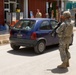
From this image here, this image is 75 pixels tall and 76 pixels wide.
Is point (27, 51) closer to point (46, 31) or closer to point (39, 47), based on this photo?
point (39, 47)

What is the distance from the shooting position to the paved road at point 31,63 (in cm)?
775

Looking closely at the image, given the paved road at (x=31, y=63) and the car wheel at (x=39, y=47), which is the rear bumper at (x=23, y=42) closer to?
the car wheel at (x=39, y=47)

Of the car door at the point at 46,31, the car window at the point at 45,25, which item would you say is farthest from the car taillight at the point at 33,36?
the car window at the point at 45,25

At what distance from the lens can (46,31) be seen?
11.4m

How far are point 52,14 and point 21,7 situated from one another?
5852 millimetres

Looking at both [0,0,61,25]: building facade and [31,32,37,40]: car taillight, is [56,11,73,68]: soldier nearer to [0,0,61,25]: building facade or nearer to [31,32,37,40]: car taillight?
[31,32,37,40]: car taillight

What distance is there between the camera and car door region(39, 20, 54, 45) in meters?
11.1

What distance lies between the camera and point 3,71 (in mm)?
7754

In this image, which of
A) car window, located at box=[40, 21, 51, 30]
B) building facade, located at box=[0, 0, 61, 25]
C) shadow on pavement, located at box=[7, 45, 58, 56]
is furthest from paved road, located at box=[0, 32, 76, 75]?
building facade, located at box=[0, 0, 61, 25]

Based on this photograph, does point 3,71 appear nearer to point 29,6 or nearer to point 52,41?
point 52,41

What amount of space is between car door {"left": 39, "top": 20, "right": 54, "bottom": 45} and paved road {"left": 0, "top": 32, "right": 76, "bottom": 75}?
54cm

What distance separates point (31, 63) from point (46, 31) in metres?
2.79

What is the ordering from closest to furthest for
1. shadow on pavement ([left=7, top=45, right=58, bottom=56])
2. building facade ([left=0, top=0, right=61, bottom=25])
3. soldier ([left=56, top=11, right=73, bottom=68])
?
soldier ([left=56, top=11, right=73, bottom=68]), shadow on pavement ([left=7, top=45, right=58, bottom=56]), building facade ([left=0, top=0, right=61, bottom=25])

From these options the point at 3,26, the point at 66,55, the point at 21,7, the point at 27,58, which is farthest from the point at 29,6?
the point at 66,55
